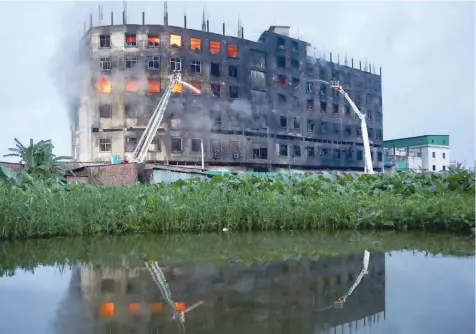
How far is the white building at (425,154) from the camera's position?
31094 mm

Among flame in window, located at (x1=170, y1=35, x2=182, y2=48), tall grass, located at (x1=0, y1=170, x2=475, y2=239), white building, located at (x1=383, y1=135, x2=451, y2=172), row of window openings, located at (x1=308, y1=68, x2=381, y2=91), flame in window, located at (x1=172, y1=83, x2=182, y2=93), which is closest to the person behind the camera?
tall grass, located at (x1=0, y1=170, x2=475, y2=239)

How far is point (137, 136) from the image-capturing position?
93.9 ft

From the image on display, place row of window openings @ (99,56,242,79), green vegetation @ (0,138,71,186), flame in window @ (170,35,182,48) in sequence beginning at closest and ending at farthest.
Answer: green vegetation @ (0,138,71,186) → row of window openings @ (99,56,242,79) → flame in window @ (170,35,182,48)

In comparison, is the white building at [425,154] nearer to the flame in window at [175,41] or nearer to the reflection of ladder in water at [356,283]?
the flame in window at [175,41]

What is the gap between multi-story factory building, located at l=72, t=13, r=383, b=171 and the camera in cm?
2877

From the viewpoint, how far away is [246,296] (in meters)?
3.42

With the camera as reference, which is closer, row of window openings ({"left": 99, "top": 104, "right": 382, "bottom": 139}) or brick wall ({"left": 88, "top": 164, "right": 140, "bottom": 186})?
brick wall ({"left": 88, "top": 164, "right": 140, "bottom": 186})

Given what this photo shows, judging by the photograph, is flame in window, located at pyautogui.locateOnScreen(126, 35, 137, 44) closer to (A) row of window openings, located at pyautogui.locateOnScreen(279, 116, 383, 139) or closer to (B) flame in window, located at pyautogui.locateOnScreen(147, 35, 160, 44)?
(B) flame in window, located at pyautogui.locateOnScreen(147, 35, 160, 44)

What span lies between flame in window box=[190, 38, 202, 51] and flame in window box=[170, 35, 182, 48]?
844 millimetres

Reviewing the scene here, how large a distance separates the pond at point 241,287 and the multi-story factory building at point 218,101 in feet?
76.0

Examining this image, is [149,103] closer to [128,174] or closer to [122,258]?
[128,174]

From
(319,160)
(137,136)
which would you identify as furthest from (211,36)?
(319,160)

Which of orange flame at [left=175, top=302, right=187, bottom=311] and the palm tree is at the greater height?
the palm tree

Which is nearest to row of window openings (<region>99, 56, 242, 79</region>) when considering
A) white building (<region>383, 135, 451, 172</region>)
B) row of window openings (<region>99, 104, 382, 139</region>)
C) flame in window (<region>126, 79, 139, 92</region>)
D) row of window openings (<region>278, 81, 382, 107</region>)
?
flame in window (<region>126, 79, 139, 92</region>)
